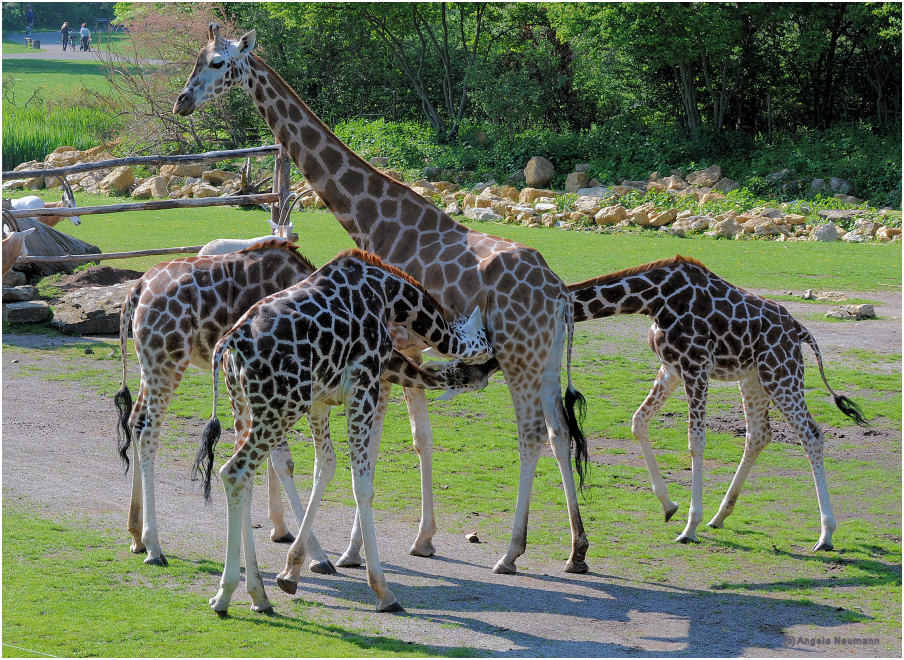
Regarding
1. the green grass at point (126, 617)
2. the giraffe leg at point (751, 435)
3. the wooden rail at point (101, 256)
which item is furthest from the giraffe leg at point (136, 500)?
the wooden rail at point (101, 256)

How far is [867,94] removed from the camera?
30.1 metres

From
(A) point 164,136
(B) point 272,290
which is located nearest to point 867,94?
(A) point 164,136

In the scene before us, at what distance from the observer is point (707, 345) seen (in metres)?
7.47

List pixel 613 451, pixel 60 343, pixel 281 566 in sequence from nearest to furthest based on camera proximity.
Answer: pixel 281 566, pixel 613 451, pixel 60 343

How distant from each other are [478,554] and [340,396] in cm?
180

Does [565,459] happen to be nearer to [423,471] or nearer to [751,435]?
[423,471]

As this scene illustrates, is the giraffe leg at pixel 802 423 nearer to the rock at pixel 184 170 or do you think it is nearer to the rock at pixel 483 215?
the rock at pixel 483 215

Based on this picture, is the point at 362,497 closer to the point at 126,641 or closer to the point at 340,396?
the point at 340,396

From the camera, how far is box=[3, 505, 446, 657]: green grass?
5.20 meters

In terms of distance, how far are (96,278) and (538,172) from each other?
17022 millimetres

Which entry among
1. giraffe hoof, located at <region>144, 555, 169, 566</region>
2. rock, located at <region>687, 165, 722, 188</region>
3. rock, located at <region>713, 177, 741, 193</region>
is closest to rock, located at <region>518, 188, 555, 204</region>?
rock, located at <region>687, 165, 722, 188</region>

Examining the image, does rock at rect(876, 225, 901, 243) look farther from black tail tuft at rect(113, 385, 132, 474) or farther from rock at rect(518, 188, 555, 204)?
black tail tuft at rect(113, 385, 132, 474)

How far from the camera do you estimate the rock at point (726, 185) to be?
2656 centimetres

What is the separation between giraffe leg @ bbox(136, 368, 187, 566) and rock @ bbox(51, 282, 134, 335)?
6.52m
